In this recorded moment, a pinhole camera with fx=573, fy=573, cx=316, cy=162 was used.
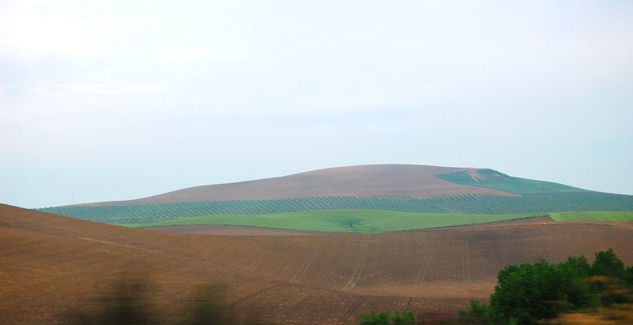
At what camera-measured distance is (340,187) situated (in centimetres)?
10988

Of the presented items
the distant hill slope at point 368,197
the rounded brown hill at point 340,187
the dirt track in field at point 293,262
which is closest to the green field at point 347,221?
the distant hill slope at point 368,197

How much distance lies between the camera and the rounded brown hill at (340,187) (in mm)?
101688

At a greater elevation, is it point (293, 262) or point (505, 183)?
point (505, 183)

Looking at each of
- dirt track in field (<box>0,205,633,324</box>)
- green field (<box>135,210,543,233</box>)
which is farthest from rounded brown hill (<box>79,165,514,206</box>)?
dirt track in field (<box>0,205,633,324</box>)

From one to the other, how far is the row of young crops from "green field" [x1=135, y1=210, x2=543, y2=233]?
16.5m

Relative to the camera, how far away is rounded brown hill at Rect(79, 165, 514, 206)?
334 ft

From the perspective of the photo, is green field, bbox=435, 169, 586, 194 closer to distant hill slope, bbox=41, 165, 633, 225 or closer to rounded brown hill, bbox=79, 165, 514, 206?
distant hill slope, bbox=41, 165, 633, 225

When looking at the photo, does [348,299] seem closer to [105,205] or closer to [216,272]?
[216,272]

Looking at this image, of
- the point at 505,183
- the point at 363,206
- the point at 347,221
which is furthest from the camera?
the point at 505,183

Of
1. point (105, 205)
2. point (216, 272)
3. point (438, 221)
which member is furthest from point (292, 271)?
point (105, 205)

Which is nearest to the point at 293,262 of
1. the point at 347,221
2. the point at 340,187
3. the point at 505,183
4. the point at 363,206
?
the point at 347,221

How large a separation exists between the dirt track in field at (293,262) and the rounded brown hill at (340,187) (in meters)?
59.1

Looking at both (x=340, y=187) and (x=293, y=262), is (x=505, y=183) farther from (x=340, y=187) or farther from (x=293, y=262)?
(x=293, y=262)

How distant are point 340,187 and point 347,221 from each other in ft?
129
